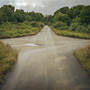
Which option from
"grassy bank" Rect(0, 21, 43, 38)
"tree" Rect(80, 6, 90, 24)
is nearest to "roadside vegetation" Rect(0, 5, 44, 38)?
"grassy bank" Rect(0, 21, 43, 38)

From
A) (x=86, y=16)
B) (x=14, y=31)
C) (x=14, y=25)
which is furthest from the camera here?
(x=14, y=25)

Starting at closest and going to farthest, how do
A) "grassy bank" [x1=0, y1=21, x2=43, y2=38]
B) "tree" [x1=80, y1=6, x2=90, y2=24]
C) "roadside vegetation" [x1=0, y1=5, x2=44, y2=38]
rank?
"grassy bank" [x1=0, y1=21, x2=43, y2=38] → "roadside vegetation" [x1=0, y1=5, x2=44, y2=38] → "tree" [x1=80, y1=6, x2=90, y2=24]

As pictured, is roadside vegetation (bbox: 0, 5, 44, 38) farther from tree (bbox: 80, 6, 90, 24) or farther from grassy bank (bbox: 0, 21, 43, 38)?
tree (bbox: 80, 6, 90, 24)

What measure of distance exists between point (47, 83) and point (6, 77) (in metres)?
1.73

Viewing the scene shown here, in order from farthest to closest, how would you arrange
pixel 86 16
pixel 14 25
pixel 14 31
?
pixel 14 25
pixel 86 16
pixel 14 31

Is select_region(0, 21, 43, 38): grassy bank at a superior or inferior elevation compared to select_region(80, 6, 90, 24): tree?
inferior

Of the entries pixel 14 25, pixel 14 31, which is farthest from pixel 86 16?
pixel 14 25

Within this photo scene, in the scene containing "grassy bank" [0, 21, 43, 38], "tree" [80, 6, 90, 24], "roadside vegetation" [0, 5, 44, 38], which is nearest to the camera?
"grassy bank" [0, 21, 43, 38]

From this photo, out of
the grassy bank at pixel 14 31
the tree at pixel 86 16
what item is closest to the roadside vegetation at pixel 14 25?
the grassy bank at pixel 14 31

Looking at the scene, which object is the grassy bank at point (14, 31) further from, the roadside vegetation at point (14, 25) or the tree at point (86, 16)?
the tree at point (86, 16)

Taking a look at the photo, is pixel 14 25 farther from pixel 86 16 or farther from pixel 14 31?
pixel 86 16

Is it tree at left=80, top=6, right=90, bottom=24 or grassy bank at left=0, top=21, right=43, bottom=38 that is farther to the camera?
tree at left=80, top=6, right=90, bottom=24

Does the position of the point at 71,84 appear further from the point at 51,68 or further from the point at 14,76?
the point at 14,76

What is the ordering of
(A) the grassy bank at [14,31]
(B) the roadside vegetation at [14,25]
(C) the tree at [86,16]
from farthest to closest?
(C) the tree at [86,16] → (B) the roadside vegetation at [14,25] → (A) the grassy bank at [14,31]
